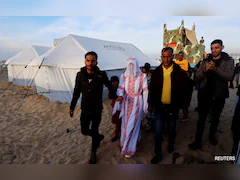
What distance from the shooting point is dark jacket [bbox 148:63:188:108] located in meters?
1.95

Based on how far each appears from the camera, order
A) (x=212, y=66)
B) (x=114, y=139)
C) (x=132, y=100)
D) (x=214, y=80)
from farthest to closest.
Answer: (x=114, y=139)
(x=132, y=100)
(x=214, y=80)
(x=212, y=66)

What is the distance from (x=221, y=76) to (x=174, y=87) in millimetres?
587

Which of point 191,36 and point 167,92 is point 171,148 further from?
point 191,36

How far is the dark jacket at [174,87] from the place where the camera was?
6.39 feet

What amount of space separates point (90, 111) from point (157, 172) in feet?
3.83

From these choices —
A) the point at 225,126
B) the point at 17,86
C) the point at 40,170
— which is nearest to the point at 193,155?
the point at 225,126

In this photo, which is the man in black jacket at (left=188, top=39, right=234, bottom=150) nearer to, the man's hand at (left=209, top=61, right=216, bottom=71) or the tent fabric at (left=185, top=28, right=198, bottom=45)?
the man's hand at (left=209, top=61, right=216, bottom=71)

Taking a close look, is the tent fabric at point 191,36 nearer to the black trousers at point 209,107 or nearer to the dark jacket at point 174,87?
the black trousers at point 209,107

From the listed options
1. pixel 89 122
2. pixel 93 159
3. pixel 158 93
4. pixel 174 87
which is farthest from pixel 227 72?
pixel 93 159

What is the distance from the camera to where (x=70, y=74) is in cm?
525

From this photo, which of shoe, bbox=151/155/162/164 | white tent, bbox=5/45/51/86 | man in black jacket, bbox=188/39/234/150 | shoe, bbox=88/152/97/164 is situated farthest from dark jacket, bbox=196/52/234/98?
white tent, bbox=5/45/51/86

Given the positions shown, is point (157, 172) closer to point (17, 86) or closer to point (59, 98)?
point (59, 98)

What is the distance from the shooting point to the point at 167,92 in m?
2.01

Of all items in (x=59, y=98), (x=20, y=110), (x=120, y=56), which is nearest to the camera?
(x=20, y=110)
